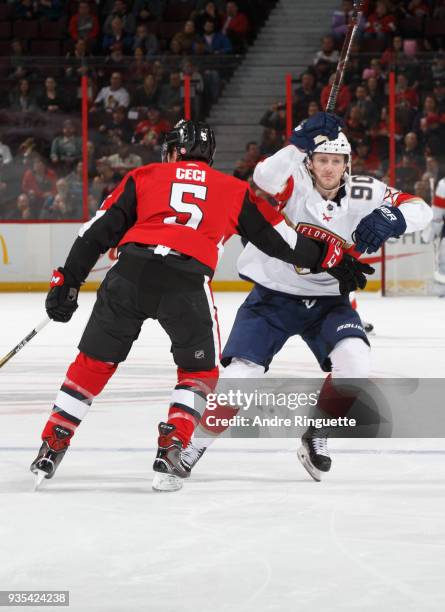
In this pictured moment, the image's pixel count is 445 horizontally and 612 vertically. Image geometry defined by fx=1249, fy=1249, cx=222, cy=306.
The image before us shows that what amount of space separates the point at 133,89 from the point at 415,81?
2388mm

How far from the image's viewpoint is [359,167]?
10.5 metres

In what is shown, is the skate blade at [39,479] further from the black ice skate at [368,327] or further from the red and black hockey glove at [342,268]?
the black ice skate at [368,327]

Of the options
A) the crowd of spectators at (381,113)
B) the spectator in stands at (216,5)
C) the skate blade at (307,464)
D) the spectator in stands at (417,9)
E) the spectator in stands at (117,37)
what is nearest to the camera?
the skate blade at (307,464)

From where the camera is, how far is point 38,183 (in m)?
10.7

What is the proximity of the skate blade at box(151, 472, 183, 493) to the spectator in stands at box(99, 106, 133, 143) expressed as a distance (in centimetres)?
754

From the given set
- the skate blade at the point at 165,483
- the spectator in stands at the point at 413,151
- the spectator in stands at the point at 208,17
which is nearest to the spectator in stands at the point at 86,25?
the spectator in stands at the point at 208,17

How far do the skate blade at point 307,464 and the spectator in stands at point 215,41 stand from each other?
940 cm

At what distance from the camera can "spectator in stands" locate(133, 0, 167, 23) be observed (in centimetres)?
1314

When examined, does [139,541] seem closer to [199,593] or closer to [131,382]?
[199,593]

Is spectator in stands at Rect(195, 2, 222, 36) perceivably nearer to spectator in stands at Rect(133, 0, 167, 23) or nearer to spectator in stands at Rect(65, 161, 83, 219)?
spectator in stands at Rect(133, 0, 167, 23)

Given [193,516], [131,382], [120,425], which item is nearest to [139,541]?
[193,516]

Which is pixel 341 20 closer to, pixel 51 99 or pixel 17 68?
pixel 51 99

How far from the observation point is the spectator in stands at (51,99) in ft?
34.8

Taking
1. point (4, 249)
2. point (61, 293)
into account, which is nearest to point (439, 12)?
point (4, 249)
